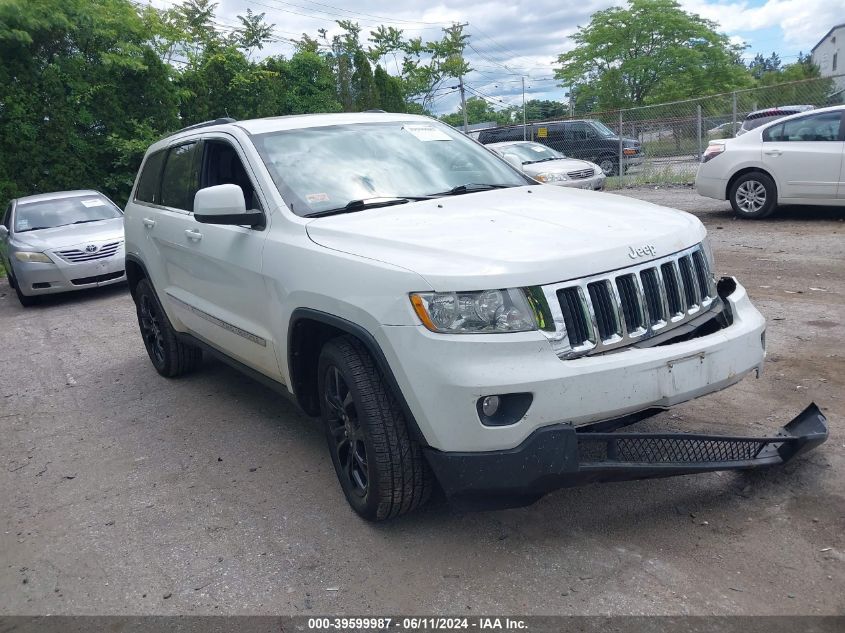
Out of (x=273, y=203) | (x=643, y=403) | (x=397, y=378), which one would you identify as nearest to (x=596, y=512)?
(x=643, y=403)

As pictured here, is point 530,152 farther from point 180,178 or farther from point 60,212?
point 180,178

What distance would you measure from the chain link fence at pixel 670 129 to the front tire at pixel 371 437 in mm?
15865

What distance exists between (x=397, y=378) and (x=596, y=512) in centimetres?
118

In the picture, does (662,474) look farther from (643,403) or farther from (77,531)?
(77,531)

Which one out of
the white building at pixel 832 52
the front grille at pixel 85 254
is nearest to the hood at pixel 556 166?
the front grille at pixel 85 254

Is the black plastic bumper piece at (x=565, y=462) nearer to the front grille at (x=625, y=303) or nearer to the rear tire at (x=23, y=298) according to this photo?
the front grille at (x=625, y=303)

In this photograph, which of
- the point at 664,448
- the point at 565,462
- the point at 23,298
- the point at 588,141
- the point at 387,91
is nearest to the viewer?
the point at 565,462

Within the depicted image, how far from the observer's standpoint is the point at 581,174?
51.4ft

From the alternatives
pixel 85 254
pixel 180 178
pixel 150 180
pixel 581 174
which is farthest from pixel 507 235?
pixel 581 174

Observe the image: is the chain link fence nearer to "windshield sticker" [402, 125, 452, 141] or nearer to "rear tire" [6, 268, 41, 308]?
"rear tire" [6, 268, 41, 308]

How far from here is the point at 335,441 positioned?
377cm

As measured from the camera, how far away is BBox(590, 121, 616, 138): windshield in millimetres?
21281

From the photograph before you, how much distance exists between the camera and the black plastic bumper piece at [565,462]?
295 cm

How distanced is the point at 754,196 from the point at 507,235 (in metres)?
9.31
